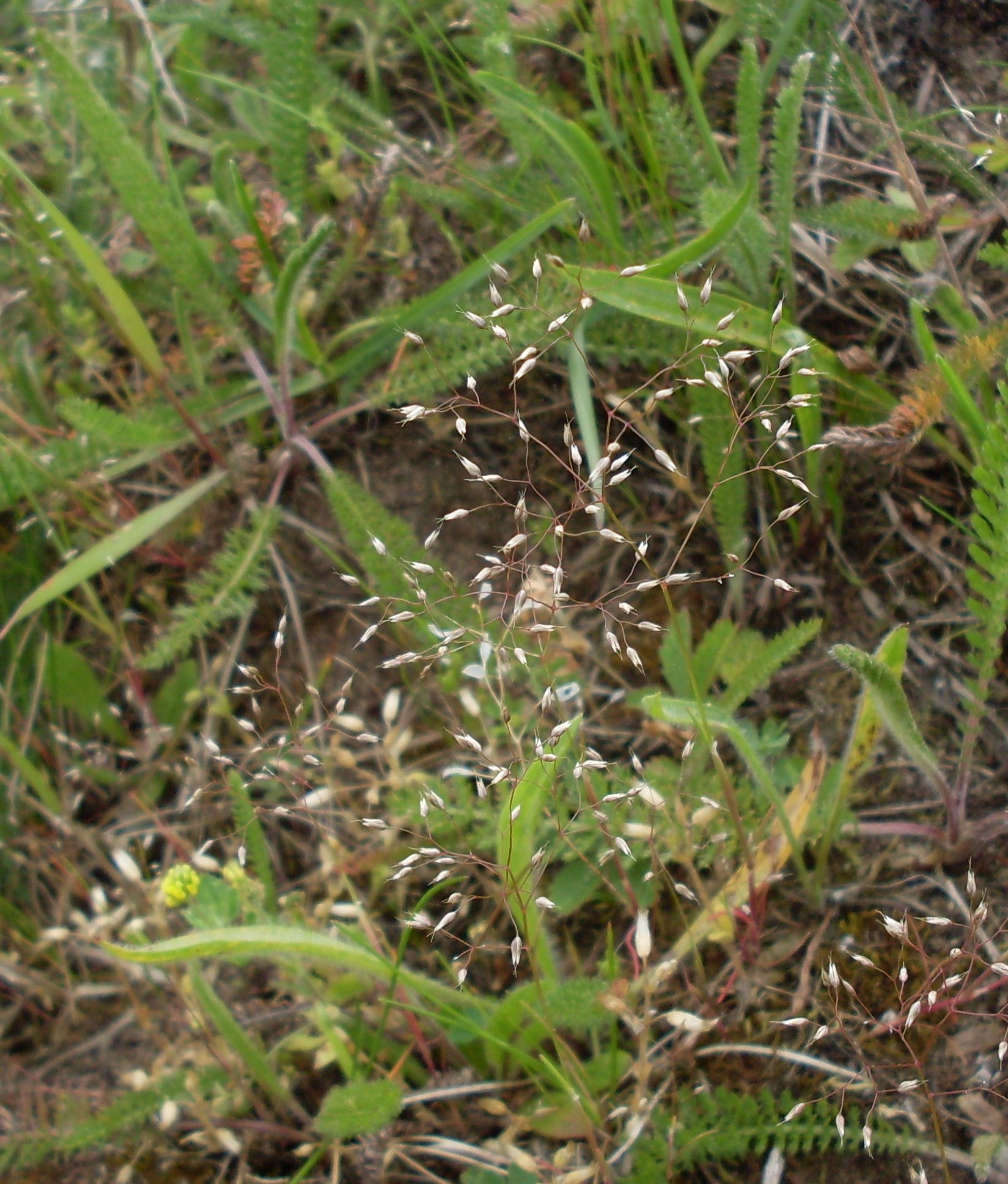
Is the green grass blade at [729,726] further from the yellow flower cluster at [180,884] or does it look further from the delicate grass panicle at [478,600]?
the yellow flower cluster at [180,884]

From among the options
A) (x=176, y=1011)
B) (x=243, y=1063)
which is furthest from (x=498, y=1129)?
(x=176, y=1011)

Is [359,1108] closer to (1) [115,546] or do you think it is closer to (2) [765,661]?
(2) [765,661]

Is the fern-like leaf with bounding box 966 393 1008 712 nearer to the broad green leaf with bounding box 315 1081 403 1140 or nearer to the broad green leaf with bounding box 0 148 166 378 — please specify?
the broad green leaf with bounding box 315 1081 403 1140

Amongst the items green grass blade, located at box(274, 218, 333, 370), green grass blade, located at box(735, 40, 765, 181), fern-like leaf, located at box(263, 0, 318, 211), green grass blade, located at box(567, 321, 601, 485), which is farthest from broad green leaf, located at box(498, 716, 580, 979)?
fern-like leaf, located at box(263, 0, 318, 211)

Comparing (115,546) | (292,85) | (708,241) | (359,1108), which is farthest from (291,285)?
(359,1108)

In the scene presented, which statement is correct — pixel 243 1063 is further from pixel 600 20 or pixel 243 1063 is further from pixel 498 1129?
pixel 600 20

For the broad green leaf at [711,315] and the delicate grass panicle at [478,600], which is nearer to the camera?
the delicate grass panicle at [478,600]

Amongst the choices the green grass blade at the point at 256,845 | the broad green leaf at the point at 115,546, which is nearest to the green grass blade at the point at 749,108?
the broad green leaf at the point at 115,546
